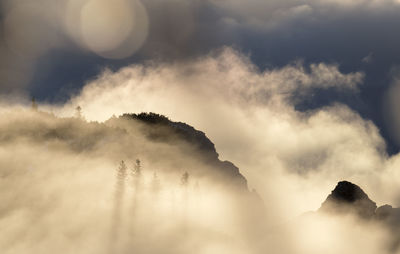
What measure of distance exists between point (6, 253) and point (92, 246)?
102ft

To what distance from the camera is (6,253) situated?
16712 centimetres

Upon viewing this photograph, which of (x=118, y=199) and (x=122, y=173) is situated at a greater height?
(x=122, y=173)

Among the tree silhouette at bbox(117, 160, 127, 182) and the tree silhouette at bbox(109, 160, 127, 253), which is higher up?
the tree silhouette at bbox(117, 160, 127, 182)

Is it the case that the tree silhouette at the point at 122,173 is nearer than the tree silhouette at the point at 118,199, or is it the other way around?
the tree silhouette at the point at 118,199

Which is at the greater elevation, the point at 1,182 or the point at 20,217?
the point at 1,182

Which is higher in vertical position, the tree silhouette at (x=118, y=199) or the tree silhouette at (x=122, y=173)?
the tree silhouette at (x=122, y=173)

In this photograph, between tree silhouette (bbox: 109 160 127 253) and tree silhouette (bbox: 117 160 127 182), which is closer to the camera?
tree silhouette (bbox: 109 160 127 253)

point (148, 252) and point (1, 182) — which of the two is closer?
point (148, 252)

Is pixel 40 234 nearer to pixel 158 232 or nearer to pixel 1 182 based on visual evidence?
pixel 1 182

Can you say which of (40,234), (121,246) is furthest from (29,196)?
(121,246)

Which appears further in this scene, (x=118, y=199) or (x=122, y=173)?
(x=118, y=199)

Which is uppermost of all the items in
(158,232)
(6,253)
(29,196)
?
(29,196)

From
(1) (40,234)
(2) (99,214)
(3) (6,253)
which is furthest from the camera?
(2) (99,214)

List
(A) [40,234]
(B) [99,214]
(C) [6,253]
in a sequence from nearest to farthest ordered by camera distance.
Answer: (C) [6,253], (A) [40,234], (B) [99,214]
